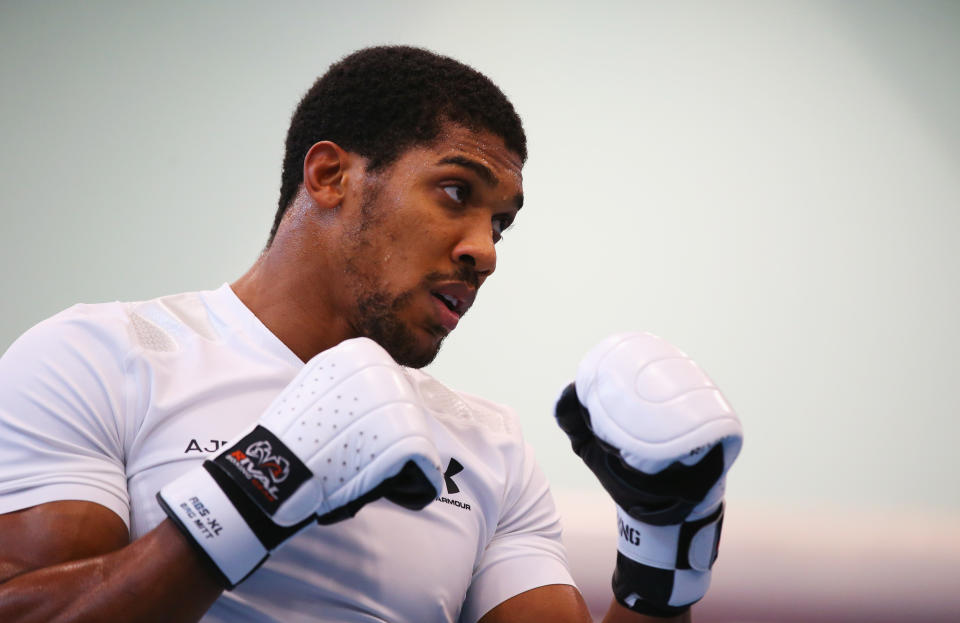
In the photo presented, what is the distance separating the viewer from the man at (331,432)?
0.81 meters

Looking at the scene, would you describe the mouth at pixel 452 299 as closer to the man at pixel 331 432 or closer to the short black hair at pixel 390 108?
the man at pixel 331 432

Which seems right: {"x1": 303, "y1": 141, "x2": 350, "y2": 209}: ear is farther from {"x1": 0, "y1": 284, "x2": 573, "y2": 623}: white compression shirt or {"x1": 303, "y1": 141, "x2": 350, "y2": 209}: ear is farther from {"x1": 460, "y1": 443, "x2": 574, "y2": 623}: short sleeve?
{"x1": 460, "y1": 443, "x2": 574, "y2": 623}: short sleeve

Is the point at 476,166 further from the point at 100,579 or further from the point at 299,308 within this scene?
the point at 100,579

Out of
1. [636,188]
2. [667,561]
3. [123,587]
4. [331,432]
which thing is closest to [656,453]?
[667,561]

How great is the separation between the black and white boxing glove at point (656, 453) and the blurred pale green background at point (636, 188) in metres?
1.03

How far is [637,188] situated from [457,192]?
1148mm

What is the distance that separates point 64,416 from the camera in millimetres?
946

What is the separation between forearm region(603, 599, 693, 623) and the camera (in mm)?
1049

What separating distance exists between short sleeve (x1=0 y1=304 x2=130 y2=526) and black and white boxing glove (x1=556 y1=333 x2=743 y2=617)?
0.56 metres

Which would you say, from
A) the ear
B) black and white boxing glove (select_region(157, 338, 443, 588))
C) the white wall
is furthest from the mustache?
the white wall

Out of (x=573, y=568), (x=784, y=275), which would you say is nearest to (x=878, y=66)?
(x=784, y=275)

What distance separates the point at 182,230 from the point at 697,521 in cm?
164

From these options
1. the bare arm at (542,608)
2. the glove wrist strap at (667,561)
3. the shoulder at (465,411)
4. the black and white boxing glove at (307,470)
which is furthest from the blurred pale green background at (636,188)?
the black and white boxing glove at (307,470)

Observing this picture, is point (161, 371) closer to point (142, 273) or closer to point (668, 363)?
point (668, 363)
